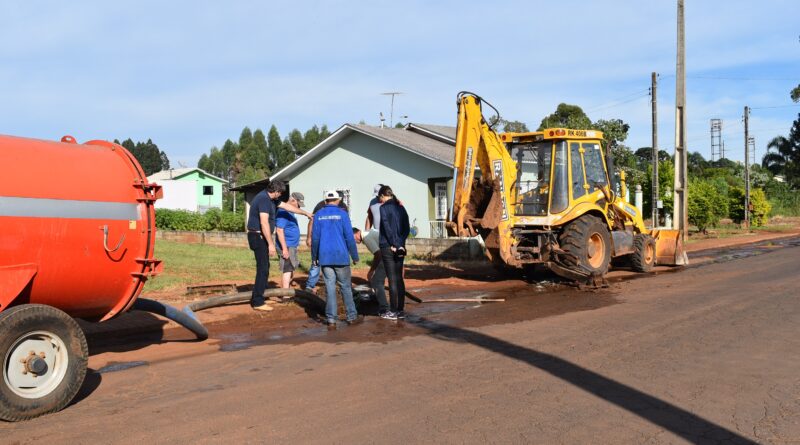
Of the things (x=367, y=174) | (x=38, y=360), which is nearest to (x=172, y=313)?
(x=38, y=360)

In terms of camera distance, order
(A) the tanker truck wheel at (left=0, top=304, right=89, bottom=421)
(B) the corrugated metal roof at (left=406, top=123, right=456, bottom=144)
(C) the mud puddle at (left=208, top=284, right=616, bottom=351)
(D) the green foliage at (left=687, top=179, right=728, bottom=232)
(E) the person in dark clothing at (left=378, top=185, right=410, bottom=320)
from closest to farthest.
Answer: (A) the tanker truck wheel at (left=0, top=304, right=89, bottom=421), (C) the mud puddle at (left=208, top=284, right=616, bottom=351), (E) the person in dark clothing at (left=378, top=185, right=410, bottom=320), (B) the corrugated metal roof at (left=406, top=123, right=456, bottom=144), (D) the green foliage at (left=687, top=179, right=728, bottom=232)

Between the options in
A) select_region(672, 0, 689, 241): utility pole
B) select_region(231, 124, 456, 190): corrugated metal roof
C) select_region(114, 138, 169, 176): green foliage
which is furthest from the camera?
select_region(114, 138, 169, 176): green foliage

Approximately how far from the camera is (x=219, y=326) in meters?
9.09

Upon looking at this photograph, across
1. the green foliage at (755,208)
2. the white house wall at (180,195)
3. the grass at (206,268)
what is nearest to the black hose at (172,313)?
the grass at (206,268)

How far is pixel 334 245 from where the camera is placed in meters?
9.08

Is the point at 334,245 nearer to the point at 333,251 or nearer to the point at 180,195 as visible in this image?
the point at 333,251

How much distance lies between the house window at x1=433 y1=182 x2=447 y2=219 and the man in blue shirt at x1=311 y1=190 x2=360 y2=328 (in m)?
14.8

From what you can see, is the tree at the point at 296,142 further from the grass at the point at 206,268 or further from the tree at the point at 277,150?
the grass at the point at 206,268

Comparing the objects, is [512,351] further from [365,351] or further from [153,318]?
[153,318]

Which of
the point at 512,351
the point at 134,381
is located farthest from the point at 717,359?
the point at 134,381

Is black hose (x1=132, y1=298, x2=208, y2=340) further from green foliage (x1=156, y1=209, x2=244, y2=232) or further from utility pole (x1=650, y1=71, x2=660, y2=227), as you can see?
green foliage (x1=156, y1=209, x2=244, y2=232)

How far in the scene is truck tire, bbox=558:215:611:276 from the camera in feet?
41.4

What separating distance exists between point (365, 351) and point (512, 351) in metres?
1.59

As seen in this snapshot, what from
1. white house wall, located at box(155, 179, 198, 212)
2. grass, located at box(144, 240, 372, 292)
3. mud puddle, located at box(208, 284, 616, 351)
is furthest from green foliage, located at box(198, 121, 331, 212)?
mud puddle, located at box(208, 284, 616, 351)
